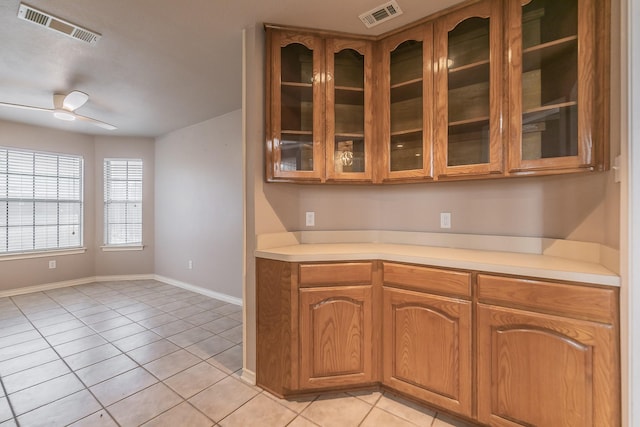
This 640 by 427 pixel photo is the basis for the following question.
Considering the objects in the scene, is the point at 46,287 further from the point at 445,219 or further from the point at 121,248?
the point at 445,219

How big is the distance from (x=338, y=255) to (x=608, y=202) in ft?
4.90

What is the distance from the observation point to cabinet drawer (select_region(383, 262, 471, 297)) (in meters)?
1.54

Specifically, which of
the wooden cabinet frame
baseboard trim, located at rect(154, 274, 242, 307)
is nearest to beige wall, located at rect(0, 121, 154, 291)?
baseboard trim, located at rect(154, 274, 242, 307)

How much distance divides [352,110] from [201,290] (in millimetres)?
3507

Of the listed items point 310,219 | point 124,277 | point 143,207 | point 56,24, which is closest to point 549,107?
point 310,219

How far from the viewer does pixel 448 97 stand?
1.87 metres

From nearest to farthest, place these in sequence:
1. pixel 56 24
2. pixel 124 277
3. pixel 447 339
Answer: pixel 447 339, pixel 56 24, pixel 124 277

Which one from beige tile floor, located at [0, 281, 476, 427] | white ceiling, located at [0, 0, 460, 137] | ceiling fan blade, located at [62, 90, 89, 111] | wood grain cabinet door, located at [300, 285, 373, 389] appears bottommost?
beige tile floor, located at [0, 281, 476, 427]

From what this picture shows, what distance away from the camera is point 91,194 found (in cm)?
479

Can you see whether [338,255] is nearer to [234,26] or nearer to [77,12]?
[234,26]

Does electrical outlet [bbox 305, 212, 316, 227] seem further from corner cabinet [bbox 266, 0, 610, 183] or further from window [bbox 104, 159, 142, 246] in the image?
window [bbox 104, 159, 142, 246]

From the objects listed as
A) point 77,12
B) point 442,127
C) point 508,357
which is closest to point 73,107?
point 77,12

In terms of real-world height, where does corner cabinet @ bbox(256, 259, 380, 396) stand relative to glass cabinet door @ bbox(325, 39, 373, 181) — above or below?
below

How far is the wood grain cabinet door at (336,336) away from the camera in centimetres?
178
